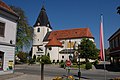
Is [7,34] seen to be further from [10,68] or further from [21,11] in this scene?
[21,11]

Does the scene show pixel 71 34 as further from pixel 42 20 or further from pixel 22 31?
pixel 22 31

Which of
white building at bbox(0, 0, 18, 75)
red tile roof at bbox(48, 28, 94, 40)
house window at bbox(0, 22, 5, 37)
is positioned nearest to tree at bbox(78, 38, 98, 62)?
red tile roof at bbox(48, 28, 94, 40)

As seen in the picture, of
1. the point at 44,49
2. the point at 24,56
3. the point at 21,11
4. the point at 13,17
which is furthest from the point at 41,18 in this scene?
the point at 13,17

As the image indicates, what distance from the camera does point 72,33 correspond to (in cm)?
6450

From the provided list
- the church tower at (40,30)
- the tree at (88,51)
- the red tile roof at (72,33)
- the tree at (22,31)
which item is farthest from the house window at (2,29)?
the church tower at (40,30)

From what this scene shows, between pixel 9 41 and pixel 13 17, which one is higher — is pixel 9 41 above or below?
below

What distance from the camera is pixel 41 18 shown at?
229 ft

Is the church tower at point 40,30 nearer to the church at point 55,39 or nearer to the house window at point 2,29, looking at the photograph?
the church at point 55,39

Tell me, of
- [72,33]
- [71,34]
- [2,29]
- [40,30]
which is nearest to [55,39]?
[71,34]

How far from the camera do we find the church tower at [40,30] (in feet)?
216

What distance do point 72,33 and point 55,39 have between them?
8268 mm

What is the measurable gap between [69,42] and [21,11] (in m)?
23.8

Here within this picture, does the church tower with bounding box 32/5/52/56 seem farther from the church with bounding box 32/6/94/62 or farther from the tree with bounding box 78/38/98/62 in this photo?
the tree with bounding box 78/38/98/62

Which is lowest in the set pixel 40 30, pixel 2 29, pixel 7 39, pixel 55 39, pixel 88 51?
pixel 88 51
